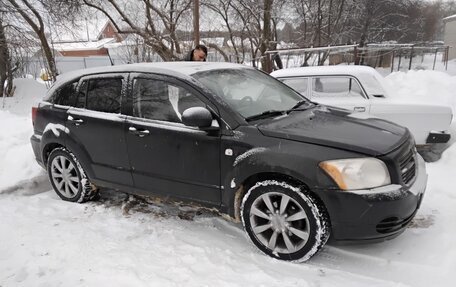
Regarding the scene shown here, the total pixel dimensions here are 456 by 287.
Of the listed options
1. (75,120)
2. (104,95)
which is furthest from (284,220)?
(75,120)

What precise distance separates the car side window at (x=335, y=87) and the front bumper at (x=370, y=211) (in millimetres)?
3449

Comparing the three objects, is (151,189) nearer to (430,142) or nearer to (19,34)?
(430,142)

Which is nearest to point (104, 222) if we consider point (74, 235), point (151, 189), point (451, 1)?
point (74, 235)

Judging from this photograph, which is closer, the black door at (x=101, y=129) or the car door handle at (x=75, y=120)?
the black door at (x=101, y=129)

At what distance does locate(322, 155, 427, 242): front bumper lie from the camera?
2.86 metres

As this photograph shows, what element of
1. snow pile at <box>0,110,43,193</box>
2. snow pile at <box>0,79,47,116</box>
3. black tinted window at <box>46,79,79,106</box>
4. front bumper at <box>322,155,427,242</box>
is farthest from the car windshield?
snow pile at <box>0,79,47,116</box>

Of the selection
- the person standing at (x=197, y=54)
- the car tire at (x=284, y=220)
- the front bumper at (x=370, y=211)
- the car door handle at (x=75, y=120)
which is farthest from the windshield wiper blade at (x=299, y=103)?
the person standing at (x=197, y=54)

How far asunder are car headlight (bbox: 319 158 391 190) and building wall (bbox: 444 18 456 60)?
4131 cm

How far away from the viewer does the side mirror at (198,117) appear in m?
3.34

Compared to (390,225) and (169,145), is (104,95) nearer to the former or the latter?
(169,145)

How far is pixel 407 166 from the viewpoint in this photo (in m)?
3.16

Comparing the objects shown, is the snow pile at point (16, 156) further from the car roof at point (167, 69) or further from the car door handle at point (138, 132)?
the car door handle at point (138, 132)

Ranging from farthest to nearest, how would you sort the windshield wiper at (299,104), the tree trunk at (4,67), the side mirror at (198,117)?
the tree trunk at (4,67) → the windshield wiper at (299,104) → the side mirror at (198,117)

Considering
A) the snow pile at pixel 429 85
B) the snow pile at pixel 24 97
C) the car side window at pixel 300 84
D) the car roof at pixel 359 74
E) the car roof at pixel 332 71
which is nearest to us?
the car roof at pixel 359 74
